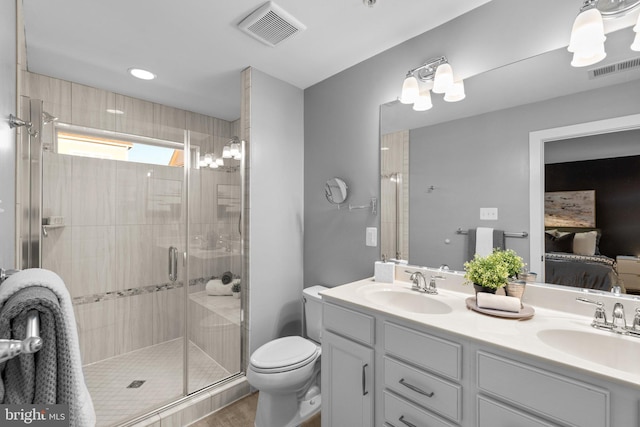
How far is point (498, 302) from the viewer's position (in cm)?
124

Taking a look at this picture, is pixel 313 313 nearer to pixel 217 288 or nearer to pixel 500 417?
pixel 217 288

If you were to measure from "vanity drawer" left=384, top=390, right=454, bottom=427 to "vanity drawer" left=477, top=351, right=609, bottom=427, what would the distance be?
26 cm

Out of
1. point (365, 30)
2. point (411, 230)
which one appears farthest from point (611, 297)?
point (365, 30)

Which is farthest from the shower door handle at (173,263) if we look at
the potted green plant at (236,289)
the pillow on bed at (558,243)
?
the pillow on bed at (558,243)

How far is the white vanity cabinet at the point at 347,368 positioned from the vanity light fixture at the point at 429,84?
50.2 inches

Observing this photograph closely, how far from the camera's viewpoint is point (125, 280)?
2.21 meters

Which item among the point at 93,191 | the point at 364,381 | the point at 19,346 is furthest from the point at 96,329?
the point at 19,346

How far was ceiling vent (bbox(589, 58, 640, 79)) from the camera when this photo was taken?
115 cm

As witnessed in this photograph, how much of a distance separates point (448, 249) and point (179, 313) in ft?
6.43

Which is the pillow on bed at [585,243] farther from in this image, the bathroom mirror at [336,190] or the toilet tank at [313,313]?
the toilet tank at [313,313]

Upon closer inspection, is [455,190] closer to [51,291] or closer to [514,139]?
[514,139]

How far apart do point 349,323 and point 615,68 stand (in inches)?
63.0

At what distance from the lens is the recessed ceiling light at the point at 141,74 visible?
2166mm

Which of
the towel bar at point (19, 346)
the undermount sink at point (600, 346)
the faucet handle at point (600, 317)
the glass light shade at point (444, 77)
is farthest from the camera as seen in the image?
the glass light shade at point (444, 77)
